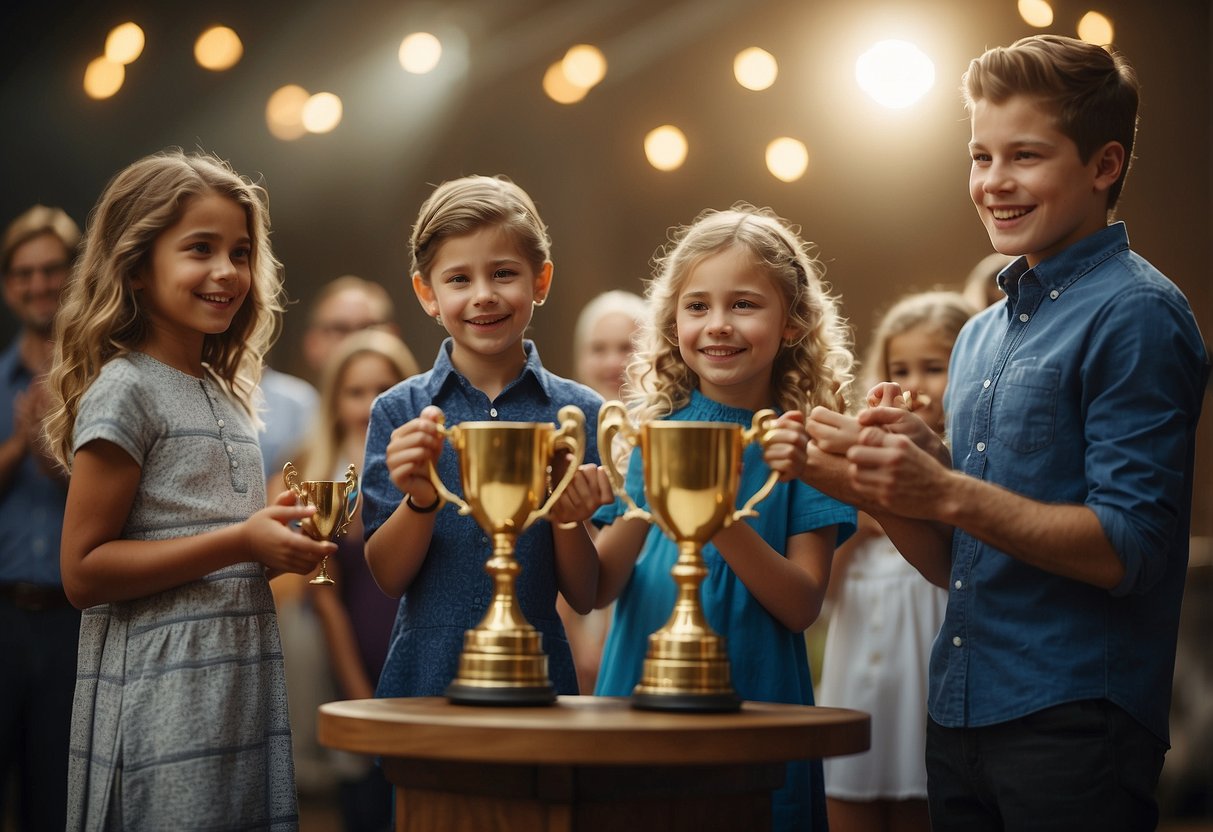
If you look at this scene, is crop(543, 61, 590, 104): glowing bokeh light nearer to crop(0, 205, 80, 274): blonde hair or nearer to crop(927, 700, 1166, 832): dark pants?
crop(0, 205, 80, 274): blonde hair

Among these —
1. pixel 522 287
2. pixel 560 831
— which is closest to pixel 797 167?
pixel 522 287

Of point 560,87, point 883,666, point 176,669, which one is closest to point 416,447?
point 176,669

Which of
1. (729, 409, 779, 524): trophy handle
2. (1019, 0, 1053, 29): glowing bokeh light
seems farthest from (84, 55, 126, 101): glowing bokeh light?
(729, 409, 779, 524): trophy handle

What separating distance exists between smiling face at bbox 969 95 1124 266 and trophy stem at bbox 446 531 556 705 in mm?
862

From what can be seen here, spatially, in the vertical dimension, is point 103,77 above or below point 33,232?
above

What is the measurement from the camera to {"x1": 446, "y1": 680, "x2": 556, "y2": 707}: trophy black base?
1.50m

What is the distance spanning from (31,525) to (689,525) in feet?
6.27

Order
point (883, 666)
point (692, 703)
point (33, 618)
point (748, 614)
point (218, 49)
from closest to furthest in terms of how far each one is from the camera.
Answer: point (692, 703), point (748, 614), point (883, 666), point (33, 618), point (218, 49)

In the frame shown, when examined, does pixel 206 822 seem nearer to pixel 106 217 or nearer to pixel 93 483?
pixel 93 483

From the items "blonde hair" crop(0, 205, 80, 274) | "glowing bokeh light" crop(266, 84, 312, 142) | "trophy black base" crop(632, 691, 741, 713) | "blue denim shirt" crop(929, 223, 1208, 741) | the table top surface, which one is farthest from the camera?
"glowing bokeh light" crop(266, 84, 312, 142)

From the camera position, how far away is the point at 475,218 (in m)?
2.11

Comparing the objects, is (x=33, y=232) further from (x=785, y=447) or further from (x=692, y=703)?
(x=692, y=703)

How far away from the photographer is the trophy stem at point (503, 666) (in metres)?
1.51

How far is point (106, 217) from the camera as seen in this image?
2.13 m
